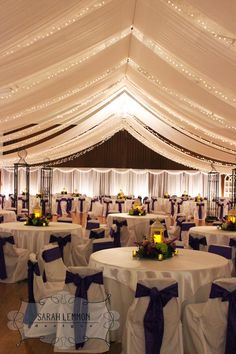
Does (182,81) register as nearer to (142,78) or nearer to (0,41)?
(142,78)

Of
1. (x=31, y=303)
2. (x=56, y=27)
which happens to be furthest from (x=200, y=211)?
(x=56, y=27)

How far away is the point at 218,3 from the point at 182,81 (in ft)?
11.4

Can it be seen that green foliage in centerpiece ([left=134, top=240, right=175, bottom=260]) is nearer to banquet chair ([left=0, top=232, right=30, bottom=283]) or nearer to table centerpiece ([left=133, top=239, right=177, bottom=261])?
table centerpiece ([left=133, top=239, right=177, bottom=261])

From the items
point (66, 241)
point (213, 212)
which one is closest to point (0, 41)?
point (66, 241)

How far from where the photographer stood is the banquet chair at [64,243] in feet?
25.3

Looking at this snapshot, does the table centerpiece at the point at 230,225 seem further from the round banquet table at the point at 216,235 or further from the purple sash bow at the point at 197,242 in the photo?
the purple sash bow at the point at 197,242

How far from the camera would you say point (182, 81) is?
23.2ft

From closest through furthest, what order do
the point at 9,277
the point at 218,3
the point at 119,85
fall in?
the point at 218,3, the point at 9,277, the point at 119,85

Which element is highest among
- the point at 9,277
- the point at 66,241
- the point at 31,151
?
the point at 31,151

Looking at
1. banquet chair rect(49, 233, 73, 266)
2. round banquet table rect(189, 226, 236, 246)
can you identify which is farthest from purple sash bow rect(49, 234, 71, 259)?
round banquet table rect(189, 226, 236, 246)

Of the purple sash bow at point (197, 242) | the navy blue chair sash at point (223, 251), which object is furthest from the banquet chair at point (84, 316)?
the purple sash bow at point (197, 242)

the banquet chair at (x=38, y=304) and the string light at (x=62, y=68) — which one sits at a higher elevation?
the string light at (x=62, y=68)

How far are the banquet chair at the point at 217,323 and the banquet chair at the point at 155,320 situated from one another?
0.26m

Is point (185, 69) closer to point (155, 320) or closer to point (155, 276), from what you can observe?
point (155, 276)
